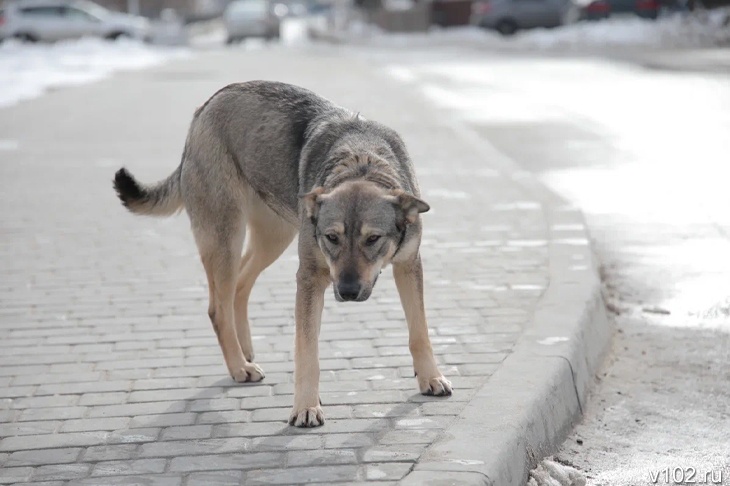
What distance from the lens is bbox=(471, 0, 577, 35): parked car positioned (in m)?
45.5

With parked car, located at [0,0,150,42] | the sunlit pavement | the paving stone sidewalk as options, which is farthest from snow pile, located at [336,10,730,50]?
the paving stone sidewalk

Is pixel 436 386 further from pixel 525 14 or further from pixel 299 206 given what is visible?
pixel 525 14

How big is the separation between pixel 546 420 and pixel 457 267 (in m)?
2.92

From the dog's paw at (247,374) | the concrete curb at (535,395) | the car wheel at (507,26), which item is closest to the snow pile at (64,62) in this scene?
the car wheel at (507,26)

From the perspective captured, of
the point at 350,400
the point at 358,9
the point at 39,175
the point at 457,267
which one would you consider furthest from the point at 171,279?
the point at 358,9

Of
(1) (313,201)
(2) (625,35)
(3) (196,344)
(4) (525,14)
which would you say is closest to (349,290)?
(1) (313,201)

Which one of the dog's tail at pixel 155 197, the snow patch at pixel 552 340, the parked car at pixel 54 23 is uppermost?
the dog's tail at pixel 155 197

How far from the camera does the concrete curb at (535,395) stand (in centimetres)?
425

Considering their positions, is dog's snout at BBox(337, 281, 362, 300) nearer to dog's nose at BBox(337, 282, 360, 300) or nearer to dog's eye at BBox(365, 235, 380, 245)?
dog's nose at BBox(337, 282, 360, 300)

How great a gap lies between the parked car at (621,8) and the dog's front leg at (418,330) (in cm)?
3893

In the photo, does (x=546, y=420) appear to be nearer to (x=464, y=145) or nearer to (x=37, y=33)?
(x=464, y=145)

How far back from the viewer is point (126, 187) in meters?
6.06

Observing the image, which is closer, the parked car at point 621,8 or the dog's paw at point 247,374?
the dog's paw at point 247,374

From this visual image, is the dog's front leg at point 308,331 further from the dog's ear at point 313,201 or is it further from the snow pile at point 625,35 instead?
the snow pile at point 625,35
